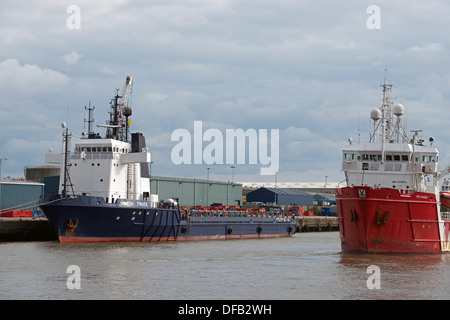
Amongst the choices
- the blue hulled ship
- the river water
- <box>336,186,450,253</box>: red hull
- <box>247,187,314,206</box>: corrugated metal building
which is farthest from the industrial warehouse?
<box>336,186,450,253</box>: red hull

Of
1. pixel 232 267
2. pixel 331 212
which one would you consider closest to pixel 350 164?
pixel 232 267

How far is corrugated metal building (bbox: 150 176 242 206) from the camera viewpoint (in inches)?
3420

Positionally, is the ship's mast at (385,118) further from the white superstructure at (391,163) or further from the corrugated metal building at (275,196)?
the corrugated metal building at (275,196)

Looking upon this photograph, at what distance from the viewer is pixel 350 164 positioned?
40.4m

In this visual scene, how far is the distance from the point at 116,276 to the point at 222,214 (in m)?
30.8

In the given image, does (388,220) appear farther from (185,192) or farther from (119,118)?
(185,192)

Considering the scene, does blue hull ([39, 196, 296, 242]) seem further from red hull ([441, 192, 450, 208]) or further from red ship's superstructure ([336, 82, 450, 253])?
red hull ([441, 192, 450, 208])

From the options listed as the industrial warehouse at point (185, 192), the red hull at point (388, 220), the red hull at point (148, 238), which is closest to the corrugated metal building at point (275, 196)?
the industrial warehouse at point (185, 192)

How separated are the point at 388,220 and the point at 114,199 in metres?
18.5

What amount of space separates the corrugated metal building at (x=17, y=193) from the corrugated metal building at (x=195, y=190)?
20.7m

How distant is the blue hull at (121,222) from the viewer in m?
42.7

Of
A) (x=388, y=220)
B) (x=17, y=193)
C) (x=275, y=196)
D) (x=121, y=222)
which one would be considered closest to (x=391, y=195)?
(x=388, y=220)

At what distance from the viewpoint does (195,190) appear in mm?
93312
